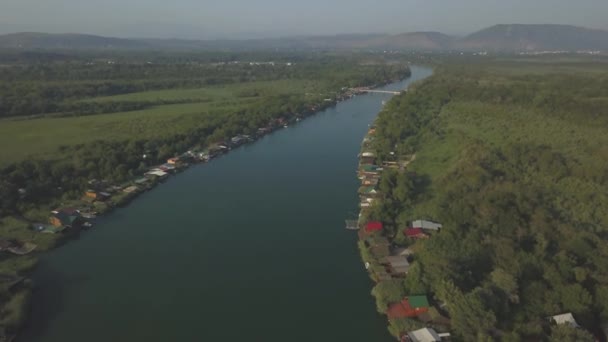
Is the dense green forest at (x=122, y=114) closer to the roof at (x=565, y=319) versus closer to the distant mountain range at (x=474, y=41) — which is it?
the roof at (x=565, y=319)

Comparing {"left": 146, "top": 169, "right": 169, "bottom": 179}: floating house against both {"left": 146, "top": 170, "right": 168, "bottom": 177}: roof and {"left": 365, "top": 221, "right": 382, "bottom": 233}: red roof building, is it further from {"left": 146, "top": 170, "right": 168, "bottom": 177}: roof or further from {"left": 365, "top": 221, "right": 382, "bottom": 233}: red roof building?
{"left": 365, "top": 221, "right": 382, "bottom": 233}: red roof building

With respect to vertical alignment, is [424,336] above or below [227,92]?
below

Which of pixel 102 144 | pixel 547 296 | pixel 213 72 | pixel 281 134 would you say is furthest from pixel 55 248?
pixel 213 72

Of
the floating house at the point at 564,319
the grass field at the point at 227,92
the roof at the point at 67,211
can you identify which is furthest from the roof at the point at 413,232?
the grass field at the point at 227,92

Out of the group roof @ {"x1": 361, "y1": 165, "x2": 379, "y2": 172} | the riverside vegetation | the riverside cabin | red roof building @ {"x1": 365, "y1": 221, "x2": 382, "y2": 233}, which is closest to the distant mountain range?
the riverside vegetation

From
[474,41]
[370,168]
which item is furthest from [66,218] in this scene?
[474,41]

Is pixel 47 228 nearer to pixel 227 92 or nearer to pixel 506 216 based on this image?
pixel 506 216

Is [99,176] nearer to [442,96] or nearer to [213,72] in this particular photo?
[442,96]
